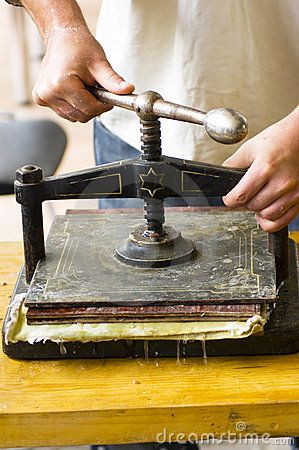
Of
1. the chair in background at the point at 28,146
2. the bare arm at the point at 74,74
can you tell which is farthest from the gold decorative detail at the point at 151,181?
the chair in background at the point at 28,146

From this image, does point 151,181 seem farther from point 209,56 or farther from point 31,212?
point 209,56

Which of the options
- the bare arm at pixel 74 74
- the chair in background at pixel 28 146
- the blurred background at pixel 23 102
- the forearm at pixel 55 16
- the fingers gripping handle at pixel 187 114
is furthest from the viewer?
Result: the blurred background at pixel 23 102

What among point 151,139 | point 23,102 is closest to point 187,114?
point 151,139

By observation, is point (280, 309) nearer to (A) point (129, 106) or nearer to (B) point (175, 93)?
(A) point (129, 106)

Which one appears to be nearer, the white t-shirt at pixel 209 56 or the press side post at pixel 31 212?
the press side post at pixel 31 212

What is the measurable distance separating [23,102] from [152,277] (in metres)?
3.24

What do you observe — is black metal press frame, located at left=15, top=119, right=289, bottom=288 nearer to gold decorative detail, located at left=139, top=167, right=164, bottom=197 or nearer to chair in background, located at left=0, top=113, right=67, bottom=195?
gold decorative detail, located at left=139, top=167, right=164, bottom=197

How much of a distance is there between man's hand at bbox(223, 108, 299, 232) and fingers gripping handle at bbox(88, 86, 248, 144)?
0.11 meters

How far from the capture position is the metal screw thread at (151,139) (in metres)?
1.16

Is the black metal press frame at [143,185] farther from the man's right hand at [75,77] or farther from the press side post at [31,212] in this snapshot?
the man's right hand at [75,77]

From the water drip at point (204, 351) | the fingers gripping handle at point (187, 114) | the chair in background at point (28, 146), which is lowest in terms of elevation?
the chair in background at point (28, 146)

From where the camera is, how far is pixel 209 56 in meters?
1.54

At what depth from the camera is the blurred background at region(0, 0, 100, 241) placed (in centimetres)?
328

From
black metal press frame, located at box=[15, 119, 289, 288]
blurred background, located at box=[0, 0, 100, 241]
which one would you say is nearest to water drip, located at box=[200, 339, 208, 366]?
black metal press frame, located at box=[15, 119, 289, 288]
